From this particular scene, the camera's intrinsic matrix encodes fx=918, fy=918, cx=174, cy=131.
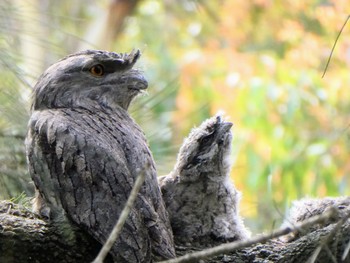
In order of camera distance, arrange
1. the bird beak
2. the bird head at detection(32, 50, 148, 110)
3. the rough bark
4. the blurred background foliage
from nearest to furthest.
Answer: the rough bark < the bird head at detection(32, 50, 148, 110) < the bird beak < the blurred background foliage

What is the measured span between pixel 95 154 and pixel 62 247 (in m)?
0.46

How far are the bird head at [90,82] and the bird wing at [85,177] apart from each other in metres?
0.26

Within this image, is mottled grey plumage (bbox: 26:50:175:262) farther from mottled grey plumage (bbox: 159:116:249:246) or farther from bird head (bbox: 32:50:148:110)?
mottled grey plumage (bbox: 159:116:249:246)

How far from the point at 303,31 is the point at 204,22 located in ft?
8.52

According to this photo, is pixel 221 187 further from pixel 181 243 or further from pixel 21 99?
pixel 21 99

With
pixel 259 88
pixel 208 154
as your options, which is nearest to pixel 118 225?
pixel 208 154

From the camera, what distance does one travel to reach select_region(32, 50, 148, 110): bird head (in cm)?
451

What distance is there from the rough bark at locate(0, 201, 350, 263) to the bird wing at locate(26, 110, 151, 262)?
111mm

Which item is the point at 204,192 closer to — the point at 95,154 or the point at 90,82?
the point at 90,82

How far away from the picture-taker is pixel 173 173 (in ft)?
15.9

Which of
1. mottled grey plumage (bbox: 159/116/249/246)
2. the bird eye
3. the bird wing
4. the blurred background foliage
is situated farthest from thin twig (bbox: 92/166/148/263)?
the blurred background foliage

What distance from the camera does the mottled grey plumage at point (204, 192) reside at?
456 cm

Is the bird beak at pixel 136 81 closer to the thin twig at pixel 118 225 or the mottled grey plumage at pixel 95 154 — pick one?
the mottled grey plumage at pixel 95 154

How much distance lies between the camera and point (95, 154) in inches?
155
